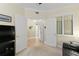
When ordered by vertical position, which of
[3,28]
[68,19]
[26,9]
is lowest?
[3,28]

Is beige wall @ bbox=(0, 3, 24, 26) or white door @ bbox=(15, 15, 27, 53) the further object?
white door @ bbox=(15, 15, 27, 53)

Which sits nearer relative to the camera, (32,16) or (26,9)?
(26,9)

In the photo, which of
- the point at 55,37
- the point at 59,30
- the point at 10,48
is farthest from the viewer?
the point at 55,37

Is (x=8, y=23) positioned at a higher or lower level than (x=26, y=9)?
lower

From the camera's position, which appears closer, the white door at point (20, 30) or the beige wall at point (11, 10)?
the beige wall at point (11, 10)

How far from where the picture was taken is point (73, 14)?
12.1 ft

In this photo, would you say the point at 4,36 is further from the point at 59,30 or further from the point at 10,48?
the point at 59,30

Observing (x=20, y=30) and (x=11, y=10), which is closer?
(x=11, y=10)

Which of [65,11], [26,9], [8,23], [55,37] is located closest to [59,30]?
[55,37]

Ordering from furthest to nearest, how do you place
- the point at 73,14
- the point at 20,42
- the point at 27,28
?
the point at 73,14 < the point at 27,28 < the point at 20,42

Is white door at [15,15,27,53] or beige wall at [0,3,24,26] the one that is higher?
beige wall at [0,3,24,26]

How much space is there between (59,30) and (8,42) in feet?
8.17

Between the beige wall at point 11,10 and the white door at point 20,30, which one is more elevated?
the beige wall at point 11,10

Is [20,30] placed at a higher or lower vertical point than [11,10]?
lower
